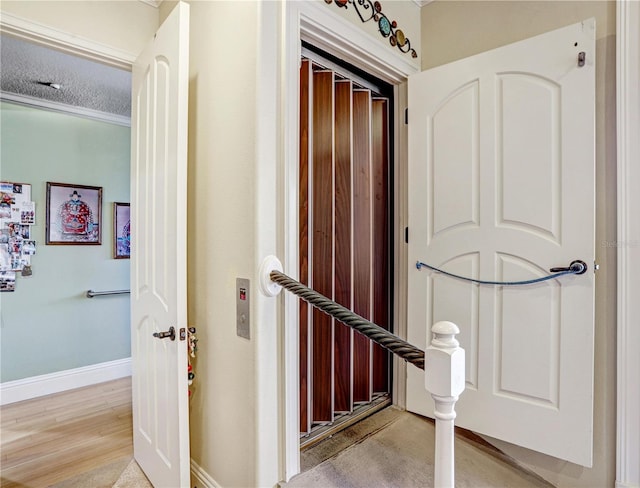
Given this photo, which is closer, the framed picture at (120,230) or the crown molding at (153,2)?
the crown molding at (153,2)

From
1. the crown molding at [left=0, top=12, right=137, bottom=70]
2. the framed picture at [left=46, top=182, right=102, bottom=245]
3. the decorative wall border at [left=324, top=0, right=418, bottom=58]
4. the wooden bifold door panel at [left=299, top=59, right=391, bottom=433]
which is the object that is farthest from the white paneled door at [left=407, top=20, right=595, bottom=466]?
the framed picture at [left=46, top=182, right=102, bottom=245]

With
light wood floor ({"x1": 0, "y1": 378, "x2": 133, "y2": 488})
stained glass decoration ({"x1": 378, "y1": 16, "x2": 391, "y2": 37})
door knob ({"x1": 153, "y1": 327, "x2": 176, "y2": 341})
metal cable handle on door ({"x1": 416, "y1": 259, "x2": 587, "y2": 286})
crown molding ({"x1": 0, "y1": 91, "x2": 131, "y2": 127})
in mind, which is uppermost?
stained glass decoration ({"x1": 378, "y1": 16, "x2": 391, "y2": 37})

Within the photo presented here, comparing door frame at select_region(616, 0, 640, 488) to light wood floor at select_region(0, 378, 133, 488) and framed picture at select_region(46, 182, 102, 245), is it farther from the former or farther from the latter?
framed picture at select_region(46, 182, 102, 245)

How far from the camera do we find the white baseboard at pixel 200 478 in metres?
1.50

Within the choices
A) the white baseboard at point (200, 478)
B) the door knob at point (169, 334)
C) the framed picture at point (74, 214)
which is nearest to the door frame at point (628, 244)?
the white baseboard at point (200, 478)

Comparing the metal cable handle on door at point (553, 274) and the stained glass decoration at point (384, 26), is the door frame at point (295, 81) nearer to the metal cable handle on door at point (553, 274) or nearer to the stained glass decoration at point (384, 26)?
the stained glass decoration at point (384, 26)

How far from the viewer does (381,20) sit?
191 centimetres

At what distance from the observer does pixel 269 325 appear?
1294 mm

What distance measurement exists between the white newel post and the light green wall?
3.26 m

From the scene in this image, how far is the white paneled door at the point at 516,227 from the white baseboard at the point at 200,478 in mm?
1142

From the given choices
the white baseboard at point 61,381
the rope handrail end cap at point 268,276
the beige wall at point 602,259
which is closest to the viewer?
the rope handrail end cap at point 268,276

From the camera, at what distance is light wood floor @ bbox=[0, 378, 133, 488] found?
184 centimetres

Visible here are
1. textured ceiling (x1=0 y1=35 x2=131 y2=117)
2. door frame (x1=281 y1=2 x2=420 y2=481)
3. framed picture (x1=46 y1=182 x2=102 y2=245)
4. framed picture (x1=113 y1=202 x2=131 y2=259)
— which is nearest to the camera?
door frame (x1=281 y1=2 x2=420 y2=481)

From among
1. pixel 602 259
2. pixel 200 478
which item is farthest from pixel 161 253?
pixel 602 259
